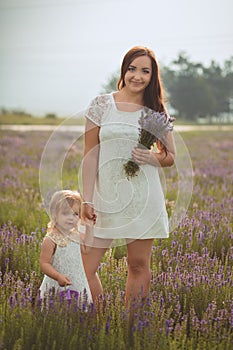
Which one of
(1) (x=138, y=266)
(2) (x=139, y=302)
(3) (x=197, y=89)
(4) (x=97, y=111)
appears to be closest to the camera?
(2) (x=139, y=302)

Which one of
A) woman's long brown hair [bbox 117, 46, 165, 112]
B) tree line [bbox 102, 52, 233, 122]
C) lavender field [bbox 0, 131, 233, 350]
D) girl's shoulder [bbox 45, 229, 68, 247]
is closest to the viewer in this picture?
lavender field [bbox 0, 131, 233, 350]

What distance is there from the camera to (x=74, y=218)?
340cm

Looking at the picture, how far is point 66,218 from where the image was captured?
338 centimetres

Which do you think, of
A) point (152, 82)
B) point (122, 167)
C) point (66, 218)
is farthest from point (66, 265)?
point (152, 82)

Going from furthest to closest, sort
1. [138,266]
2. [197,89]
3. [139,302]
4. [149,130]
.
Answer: [197,89]
[138,266]
[149,130]
[139,302]

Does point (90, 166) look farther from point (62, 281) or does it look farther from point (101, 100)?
point (62, 281)

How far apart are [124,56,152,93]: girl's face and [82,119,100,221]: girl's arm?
1.07 ft

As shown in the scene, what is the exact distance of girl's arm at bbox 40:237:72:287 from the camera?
3.25 meters

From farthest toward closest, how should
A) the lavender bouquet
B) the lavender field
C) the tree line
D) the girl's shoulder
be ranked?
1. the tree line
2. the girl's shoulder
3. the lavender bouquet
4. the lavender field

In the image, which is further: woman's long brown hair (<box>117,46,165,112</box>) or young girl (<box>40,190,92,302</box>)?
young girl (<box>40,190,92,302</box>)

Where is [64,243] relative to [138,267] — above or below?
above

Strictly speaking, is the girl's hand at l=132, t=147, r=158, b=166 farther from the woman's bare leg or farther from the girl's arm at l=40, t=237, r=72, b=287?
the girl's arm at l=40, t=237, r=72, b=287

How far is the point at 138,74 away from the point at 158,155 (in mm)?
488

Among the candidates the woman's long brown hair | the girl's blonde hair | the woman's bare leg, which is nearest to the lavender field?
the woman's bare leg
